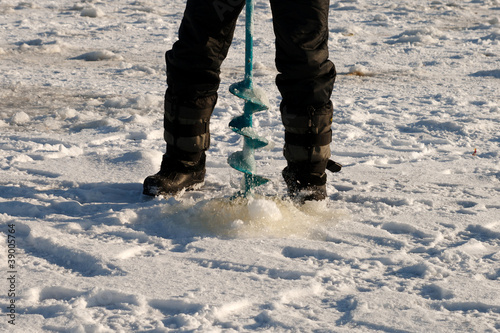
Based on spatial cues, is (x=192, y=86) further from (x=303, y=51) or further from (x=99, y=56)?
(x=99, y=56)

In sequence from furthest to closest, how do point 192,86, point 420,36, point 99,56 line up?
1. point 420,36
2. point 99,56
3. point 192,86

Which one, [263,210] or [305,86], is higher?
[305,86]

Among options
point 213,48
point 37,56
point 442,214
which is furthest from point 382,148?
point 37,56

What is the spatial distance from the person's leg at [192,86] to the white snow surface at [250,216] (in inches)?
5.3

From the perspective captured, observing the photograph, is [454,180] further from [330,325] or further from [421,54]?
[421,54]

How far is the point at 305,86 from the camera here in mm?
2400

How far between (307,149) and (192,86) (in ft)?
1.90

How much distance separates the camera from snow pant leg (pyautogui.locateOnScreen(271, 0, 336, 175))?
2291 millimetres

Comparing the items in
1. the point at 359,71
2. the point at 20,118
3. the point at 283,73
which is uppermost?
the point at 283,73

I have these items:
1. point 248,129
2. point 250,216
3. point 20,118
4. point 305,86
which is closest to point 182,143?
point 248,129

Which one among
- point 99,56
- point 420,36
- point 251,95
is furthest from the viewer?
point 420,36

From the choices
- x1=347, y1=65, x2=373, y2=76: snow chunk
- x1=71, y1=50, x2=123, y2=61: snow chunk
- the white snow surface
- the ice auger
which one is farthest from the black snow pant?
x1=71, y1=50, x2=123, y2=61: snow chunk

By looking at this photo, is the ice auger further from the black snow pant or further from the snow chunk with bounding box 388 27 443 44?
the snow chunk with bounding box 388 27 443 44

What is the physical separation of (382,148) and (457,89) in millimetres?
1731
